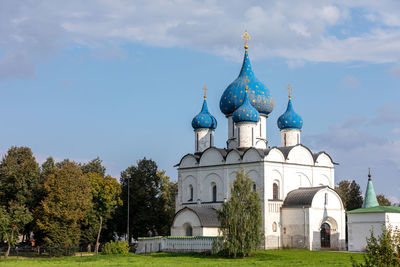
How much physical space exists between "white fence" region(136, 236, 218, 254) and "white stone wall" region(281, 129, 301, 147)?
39.6 ft

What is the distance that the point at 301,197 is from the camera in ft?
132

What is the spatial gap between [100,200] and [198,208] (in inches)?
349

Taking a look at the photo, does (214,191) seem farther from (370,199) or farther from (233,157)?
(370,199)

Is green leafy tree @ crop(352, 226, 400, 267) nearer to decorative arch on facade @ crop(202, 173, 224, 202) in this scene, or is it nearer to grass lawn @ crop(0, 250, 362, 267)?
grass lawn @ crop(0, 250, 362, 267)

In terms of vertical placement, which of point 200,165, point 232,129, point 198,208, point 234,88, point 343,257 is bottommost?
point 343,257

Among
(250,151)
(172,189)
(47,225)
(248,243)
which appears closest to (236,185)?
(248,243)

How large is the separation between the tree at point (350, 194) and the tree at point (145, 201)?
1530cm

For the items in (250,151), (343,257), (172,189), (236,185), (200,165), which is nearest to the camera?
(343,257)

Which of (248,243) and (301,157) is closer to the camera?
(248,243)

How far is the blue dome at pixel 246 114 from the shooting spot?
4262cm

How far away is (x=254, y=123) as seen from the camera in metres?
43.1

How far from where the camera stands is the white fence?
3675 centimetres

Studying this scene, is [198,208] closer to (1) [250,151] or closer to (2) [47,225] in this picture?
(1) [250,151]

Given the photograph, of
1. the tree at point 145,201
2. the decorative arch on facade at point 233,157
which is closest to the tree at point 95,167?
the tree at point 145,201
